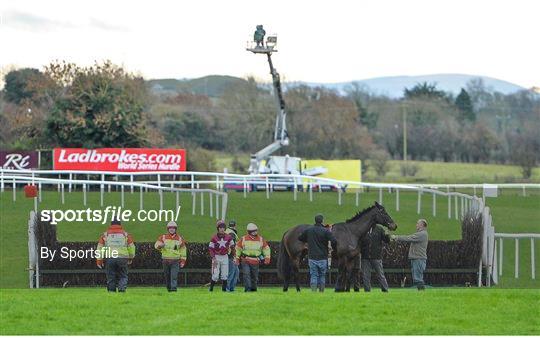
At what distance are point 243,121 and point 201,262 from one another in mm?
53669

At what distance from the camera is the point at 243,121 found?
7800 cm

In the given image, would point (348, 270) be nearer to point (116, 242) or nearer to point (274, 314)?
point (116, 242)

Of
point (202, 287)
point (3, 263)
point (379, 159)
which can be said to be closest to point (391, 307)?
point (202, 287)

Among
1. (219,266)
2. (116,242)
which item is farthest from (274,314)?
(219,266)

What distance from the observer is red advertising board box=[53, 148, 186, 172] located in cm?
4312

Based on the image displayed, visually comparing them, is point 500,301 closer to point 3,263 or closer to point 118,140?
point 3,263

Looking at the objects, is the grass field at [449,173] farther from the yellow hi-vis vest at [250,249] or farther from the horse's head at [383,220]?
the yellow hi-vis vest at [250,249]

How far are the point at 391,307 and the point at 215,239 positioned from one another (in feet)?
18.5

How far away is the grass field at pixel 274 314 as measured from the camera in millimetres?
14516

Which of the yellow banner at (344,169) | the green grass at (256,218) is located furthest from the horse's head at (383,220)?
the yellow banner at (344,169)

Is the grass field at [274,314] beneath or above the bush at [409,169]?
beneath

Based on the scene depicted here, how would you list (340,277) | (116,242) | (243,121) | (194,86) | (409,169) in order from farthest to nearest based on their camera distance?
(194,86) < (243,121) < (409,169) < (340,277) < (116,242)

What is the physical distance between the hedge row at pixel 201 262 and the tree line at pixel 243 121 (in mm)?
24363

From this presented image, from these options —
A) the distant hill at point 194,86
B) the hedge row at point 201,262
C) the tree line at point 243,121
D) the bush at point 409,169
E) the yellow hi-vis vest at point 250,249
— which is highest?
the distant hill at point 194,86
